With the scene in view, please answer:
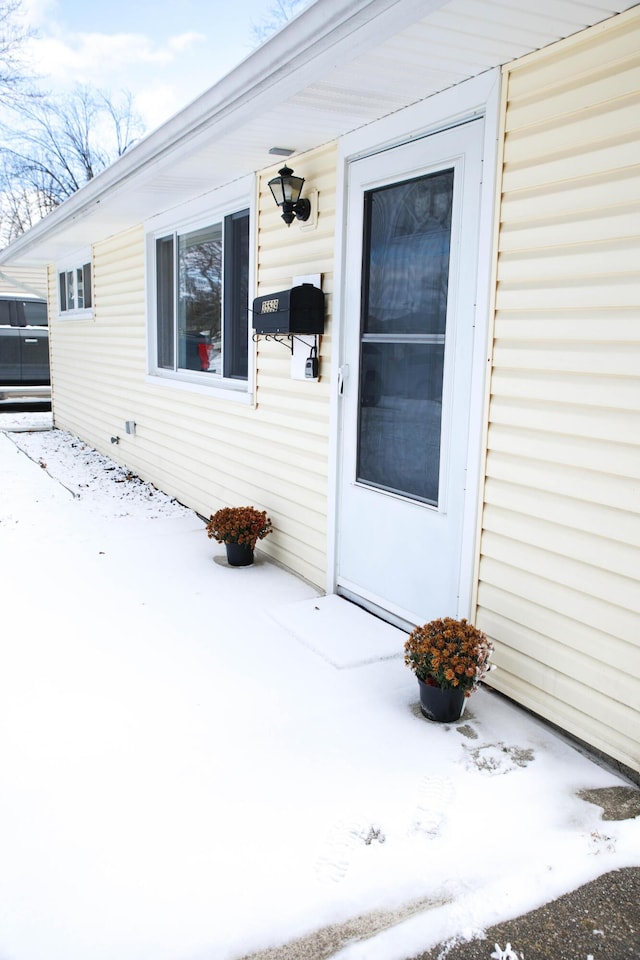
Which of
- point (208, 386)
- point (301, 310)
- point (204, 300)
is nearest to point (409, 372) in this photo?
point (301, 310)

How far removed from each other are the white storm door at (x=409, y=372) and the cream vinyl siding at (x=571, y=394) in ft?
0.75

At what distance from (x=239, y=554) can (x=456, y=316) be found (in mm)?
2035

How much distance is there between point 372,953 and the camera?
1.70 meters

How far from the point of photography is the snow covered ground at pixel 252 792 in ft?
5.94

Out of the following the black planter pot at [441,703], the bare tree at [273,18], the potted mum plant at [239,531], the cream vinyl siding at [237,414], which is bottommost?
the black planter pot at [441,703]

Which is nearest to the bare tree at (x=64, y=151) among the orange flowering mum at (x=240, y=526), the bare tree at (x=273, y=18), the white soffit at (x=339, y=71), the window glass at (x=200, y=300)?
the bare tree at (x=273, y=18)

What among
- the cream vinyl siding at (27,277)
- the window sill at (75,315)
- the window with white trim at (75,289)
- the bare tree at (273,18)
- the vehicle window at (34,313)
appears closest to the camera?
the window sill at (75,315)

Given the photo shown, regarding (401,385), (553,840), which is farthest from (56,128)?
(553,840)

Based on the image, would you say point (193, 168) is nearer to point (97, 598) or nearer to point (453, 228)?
point (453, 228)

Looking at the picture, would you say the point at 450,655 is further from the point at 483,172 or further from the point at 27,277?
the point at 27,277

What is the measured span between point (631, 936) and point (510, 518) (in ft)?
4.48

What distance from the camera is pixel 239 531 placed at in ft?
14.2

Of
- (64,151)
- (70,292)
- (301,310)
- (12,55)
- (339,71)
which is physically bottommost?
(301,310)

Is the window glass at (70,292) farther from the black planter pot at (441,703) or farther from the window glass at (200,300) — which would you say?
the black planter pot at (441,703)
